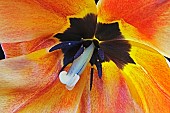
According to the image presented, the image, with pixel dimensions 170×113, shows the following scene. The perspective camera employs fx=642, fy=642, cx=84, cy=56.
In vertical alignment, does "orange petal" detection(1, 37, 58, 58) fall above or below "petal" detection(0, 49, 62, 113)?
above

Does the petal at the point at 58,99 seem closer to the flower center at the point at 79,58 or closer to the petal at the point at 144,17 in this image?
the flower center at the point at 79,58

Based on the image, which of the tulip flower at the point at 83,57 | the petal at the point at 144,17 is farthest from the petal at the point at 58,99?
the petal at the point at 144,17

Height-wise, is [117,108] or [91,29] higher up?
[91,29]

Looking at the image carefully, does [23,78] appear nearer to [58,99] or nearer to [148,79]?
[58,99]

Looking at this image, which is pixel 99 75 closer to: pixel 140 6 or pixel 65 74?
pixel 65 74

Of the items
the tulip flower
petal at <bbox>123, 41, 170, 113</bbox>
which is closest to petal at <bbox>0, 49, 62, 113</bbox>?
the tulip flower

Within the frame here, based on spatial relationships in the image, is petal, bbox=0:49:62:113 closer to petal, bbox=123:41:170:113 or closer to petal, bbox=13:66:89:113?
petal, bbox=13:66:89:113

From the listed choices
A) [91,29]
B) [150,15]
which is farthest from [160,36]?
[91,29]

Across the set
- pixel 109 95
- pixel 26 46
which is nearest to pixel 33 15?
pixel 26 46
